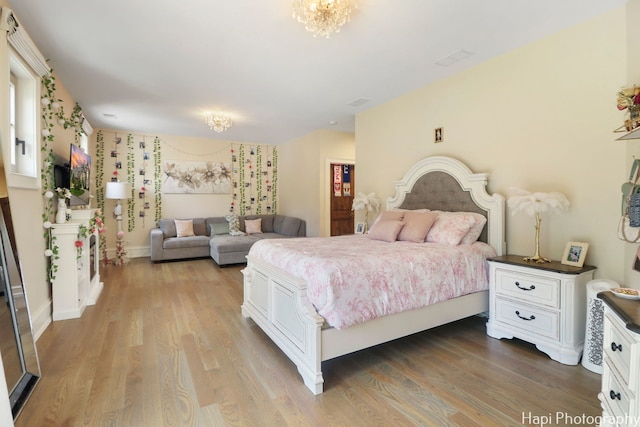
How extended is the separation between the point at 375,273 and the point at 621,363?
123cm

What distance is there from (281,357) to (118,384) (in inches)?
41.9

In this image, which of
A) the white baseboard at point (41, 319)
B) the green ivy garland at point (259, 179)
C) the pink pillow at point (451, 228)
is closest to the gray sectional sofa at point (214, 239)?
the green ivy garland at point (259, 179)

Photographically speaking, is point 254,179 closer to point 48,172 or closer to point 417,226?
point 48,172

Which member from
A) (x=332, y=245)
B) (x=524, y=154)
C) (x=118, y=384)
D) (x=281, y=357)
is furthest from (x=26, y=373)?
(x=524, y=154)

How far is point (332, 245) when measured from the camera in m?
2.88

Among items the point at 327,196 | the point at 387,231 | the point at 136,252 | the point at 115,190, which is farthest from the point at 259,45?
the point at 136,252

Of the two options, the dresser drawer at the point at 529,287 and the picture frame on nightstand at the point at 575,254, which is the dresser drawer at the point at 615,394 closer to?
the dresser drawer at the point at 529,287

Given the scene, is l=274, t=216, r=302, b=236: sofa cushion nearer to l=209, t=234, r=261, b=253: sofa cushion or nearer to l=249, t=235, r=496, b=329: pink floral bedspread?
l=209, t=234, r=261, b=253: sofa cushion

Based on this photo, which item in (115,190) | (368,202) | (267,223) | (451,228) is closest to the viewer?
(451,228)

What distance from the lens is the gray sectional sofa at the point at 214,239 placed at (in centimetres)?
541

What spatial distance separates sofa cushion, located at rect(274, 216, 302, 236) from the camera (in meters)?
6.32

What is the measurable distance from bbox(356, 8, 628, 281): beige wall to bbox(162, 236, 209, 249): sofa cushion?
176 inches

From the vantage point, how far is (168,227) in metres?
6.03

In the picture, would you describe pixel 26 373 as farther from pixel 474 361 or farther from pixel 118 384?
pixel 474 361
